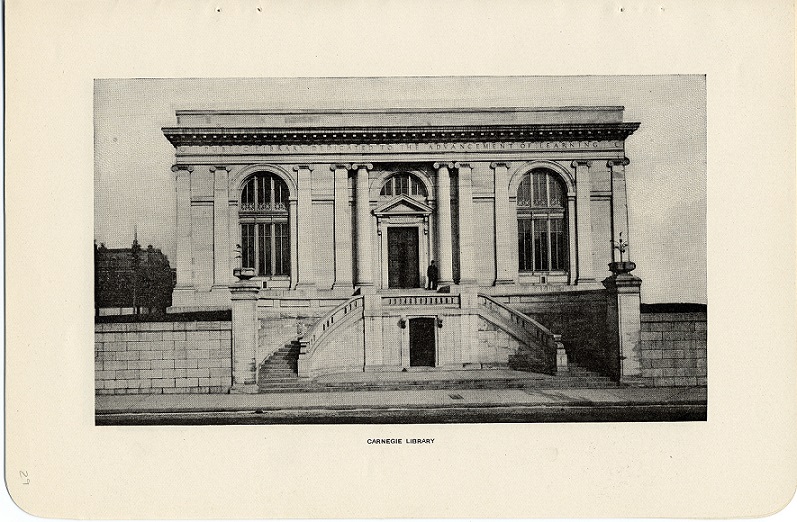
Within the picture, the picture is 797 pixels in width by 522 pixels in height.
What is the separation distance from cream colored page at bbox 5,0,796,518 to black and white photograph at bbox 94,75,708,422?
0.34m

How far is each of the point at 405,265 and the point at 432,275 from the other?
992 millimetres

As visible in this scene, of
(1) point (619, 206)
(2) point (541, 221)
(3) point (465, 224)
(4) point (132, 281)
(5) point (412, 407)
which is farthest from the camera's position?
(2) point (541, 221)

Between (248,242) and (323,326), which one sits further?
(248,242)

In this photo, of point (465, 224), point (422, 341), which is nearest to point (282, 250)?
point (465, 224)

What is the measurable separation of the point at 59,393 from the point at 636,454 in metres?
8.91

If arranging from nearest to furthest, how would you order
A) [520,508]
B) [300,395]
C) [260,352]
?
[520,508] → [300,395] → [260,352]

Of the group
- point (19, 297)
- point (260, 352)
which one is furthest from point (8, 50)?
point (260, 352)

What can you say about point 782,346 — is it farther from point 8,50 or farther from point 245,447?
point 8,50

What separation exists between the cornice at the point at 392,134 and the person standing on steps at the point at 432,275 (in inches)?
115

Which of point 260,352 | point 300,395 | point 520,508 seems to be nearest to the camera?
point 520,508

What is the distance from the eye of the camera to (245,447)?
8750mm

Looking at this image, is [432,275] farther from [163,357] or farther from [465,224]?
[163,357]

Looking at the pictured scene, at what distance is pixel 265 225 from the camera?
47.0 feet

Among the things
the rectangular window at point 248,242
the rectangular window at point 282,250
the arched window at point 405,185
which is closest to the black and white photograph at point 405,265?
the rectangular window at point 282,250
